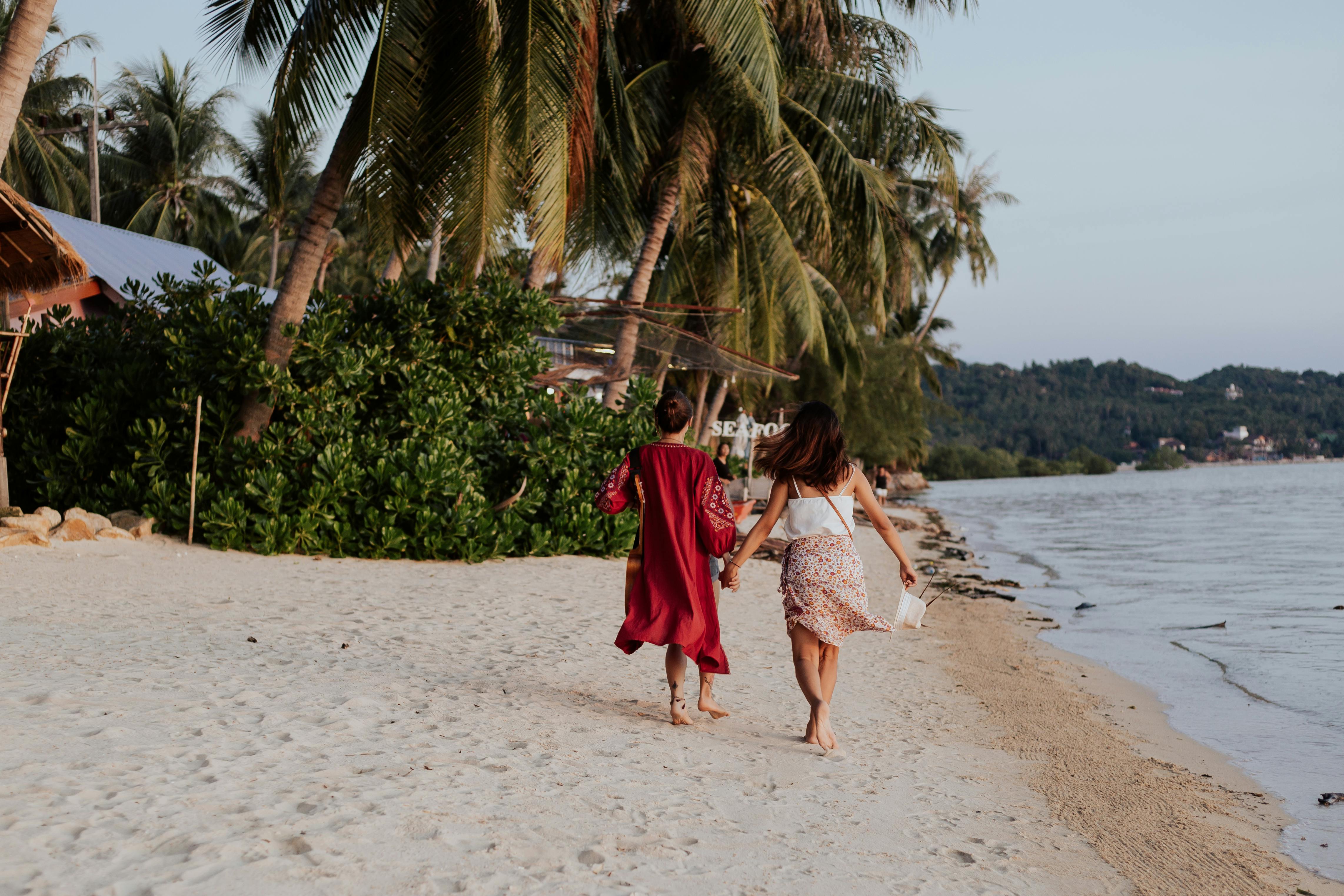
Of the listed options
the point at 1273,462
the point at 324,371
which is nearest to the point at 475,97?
the point at 324,371


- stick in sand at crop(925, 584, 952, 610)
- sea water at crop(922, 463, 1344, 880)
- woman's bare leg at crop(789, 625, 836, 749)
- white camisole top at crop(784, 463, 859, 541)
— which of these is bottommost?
stick in sand at crop(925, 584, 952, 610)

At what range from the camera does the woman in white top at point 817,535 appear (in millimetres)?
4012

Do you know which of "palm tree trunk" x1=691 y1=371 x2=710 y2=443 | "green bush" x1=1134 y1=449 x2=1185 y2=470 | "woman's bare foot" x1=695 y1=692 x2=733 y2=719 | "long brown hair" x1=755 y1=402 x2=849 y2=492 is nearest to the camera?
"long brown hair" x1=755 y1=402 x2=849 y2=492

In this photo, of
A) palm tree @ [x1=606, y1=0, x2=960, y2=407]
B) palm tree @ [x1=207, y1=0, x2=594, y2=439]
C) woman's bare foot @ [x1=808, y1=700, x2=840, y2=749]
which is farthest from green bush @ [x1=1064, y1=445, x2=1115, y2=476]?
woman's bare foot @ [x1=808, y1=700, x2=840, y2=749]

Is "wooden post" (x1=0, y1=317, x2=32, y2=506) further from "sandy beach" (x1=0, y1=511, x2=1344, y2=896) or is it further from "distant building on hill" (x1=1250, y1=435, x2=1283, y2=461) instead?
"distant building on hill" (x1=1250, y1=435, x2=1283, y2=461)

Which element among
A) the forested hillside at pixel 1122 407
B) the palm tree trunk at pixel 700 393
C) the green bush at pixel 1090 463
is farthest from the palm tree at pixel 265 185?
the green bush at pixel 1090 463

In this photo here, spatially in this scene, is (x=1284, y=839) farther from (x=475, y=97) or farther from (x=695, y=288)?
(x=695, y=288)

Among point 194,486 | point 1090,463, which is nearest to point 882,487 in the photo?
point 194,486

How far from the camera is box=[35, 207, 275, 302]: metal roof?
14.4m

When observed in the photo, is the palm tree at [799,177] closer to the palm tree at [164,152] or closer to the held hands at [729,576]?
the held hands at [729,576]

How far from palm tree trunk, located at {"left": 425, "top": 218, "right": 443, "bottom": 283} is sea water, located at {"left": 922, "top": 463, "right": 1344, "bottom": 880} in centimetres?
687

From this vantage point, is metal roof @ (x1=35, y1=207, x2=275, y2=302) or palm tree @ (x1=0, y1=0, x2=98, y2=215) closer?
metal roof @ (x1=35, y1=207, x2=275, y2=302)

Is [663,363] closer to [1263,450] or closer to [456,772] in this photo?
[456,772]

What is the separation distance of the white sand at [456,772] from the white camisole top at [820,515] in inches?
38.3
